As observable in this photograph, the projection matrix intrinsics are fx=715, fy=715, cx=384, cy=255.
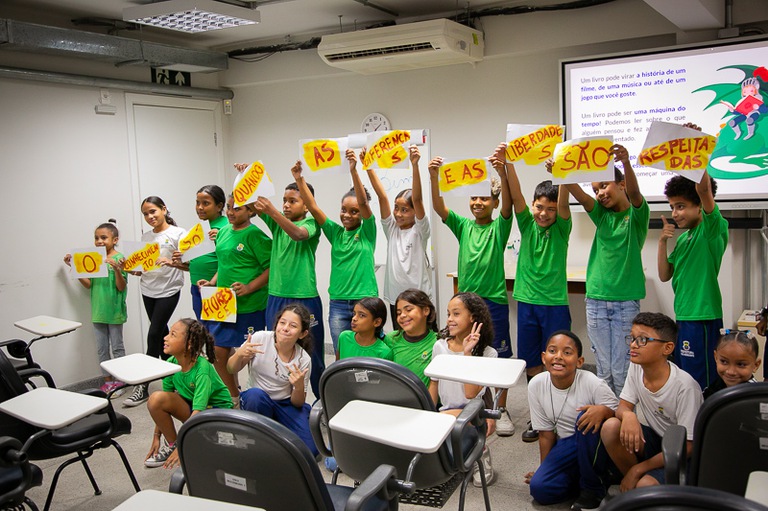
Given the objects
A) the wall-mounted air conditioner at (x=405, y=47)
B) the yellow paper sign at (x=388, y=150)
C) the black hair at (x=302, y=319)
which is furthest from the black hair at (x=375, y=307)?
the wall-mounted air conditioner at (x=405, y=47)

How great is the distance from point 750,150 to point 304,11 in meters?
3.16

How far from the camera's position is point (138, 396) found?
4.80m

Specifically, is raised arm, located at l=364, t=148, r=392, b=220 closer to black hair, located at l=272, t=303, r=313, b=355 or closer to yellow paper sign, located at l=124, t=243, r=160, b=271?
black hair, located at l=272, t=303, r=313, b=355

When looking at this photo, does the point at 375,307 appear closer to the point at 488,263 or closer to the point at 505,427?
the point at 488,263

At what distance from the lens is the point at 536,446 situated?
375cm

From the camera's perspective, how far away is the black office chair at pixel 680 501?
3.91 ft

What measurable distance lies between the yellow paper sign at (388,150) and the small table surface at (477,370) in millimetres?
1579

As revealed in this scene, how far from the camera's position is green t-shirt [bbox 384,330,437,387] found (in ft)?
10.6

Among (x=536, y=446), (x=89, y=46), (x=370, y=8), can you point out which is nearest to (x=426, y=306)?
(x=536, y=446)

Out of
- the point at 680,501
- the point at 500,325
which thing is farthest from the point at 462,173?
the point at 680,501

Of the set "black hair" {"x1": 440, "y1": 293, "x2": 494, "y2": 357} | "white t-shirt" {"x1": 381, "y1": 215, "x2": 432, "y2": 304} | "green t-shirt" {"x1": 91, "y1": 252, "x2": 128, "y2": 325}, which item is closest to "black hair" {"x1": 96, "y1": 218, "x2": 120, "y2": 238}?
"green t-shirt" {"x1": 91, "y1": 252, "x2": 128, "y2": 325}

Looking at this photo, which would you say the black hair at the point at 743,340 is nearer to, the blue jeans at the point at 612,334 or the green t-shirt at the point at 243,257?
the blue jeans at the point at 612,334

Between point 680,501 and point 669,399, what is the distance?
157 cm

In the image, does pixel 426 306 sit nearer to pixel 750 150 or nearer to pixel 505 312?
pixel 505 312
